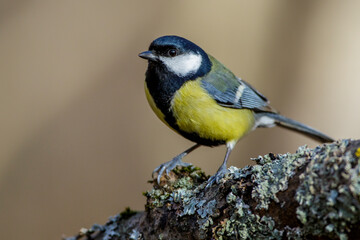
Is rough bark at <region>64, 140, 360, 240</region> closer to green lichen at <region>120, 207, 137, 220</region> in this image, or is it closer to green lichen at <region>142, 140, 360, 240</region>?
green lichen at <region>142, 140, 360, 240</region>

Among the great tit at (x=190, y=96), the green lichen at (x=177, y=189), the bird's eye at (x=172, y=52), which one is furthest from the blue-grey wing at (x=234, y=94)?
the green lichen at (x=177, y=189)

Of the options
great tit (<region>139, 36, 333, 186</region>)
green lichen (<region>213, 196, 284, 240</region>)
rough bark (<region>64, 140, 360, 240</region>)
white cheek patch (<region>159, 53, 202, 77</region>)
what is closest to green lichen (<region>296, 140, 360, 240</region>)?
rough bark (<region>64, 140, 360, 240</region>)

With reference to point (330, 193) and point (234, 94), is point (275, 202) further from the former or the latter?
point (234, 94)

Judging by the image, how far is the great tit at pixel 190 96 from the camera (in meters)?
2.25

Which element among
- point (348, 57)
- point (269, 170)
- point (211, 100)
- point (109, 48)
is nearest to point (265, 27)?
point (348, 57)

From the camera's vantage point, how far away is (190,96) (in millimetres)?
2252

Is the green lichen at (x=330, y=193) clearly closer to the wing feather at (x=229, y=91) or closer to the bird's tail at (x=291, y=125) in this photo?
the wing feather at (x=229, y=91)

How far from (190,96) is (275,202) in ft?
3.58

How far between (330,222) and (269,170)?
0.29 m

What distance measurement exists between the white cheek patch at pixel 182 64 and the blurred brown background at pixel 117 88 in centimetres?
145

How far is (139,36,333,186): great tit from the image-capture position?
225 centimetres

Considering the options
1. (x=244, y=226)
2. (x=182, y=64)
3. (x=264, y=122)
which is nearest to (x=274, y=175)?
(x=244, y=226)

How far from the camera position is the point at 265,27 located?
383cm

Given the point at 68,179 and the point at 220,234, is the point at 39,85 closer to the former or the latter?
the point at 68,179
